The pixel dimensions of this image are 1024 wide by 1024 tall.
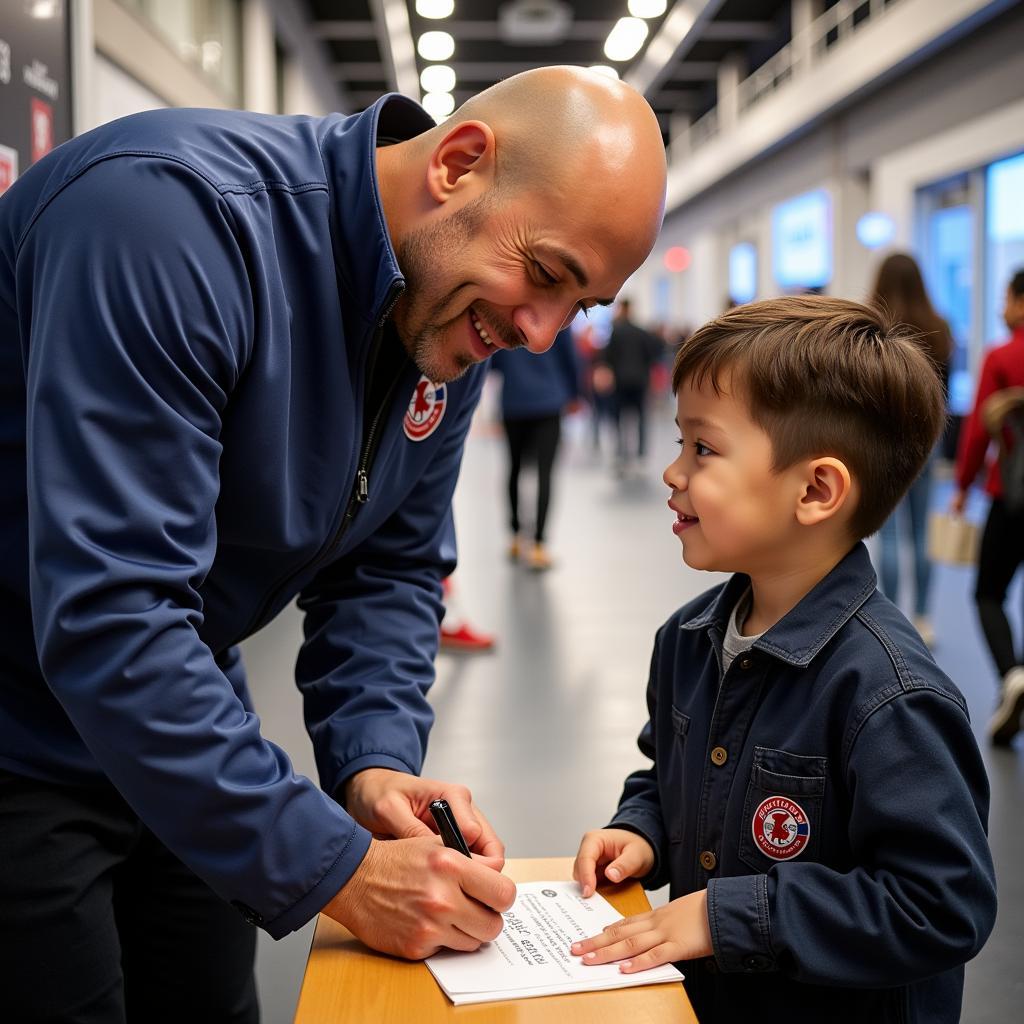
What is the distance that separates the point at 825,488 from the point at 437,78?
1695 cm

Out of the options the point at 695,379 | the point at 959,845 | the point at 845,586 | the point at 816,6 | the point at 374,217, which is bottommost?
the point at 959,845

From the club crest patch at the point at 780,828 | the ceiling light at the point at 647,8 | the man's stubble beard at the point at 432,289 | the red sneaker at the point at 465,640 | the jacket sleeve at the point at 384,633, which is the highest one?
the ceiling light at the point at 647,8

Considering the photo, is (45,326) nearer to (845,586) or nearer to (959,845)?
(845,586)

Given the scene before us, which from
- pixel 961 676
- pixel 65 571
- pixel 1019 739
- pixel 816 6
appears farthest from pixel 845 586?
pixel 816 6

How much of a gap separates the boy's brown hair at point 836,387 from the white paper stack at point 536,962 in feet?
1.82

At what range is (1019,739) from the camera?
396 cm

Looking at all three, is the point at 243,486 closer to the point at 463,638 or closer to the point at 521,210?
the point at 521,210

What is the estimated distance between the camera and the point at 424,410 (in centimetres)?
158

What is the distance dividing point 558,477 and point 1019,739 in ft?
27.8

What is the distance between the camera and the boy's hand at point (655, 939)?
1145 mm

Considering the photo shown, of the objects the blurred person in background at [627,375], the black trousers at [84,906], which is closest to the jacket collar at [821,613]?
the black trousers at [84,906]

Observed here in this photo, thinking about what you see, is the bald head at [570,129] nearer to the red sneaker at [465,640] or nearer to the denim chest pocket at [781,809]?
the denim chest pocket at [781,809]

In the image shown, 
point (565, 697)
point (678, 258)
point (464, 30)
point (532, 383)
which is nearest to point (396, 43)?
point (464, 30)

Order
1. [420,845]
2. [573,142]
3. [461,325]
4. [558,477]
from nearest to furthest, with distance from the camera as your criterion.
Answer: [420,845] → [573,142] → [461,325] → [558,477]
